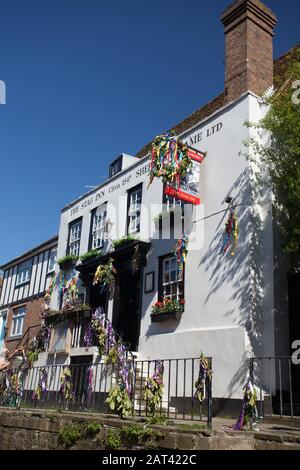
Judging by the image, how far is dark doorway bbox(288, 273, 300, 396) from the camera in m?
9.09

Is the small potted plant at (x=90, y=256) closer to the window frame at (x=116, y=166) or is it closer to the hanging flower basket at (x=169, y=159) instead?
the window frame at (x=116, y=166)

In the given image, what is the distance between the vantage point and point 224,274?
34.2 ft

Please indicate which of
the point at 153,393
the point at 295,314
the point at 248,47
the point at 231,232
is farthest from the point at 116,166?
the point at 153,393

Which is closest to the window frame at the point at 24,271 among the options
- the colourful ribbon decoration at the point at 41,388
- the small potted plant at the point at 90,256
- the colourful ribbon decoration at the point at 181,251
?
the small potted plant at the point at 90,256

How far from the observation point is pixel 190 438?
5.67 meters

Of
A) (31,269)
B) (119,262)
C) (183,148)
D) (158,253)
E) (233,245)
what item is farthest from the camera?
(31,269)

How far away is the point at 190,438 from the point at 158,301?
6.59m

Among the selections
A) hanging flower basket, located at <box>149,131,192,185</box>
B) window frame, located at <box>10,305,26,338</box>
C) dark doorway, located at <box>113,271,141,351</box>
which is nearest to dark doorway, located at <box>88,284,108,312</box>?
dark doorway, located at <box>113,271,141,351</box>

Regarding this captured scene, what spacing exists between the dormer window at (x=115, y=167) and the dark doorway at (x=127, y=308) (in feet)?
14.2

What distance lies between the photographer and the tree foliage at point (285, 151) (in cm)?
934

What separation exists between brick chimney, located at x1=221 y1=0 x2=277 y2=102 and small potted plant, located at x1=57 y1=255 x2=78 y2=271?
7.67m

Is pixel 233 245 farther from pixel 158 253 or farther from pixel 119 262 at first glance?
pixel 119 262
